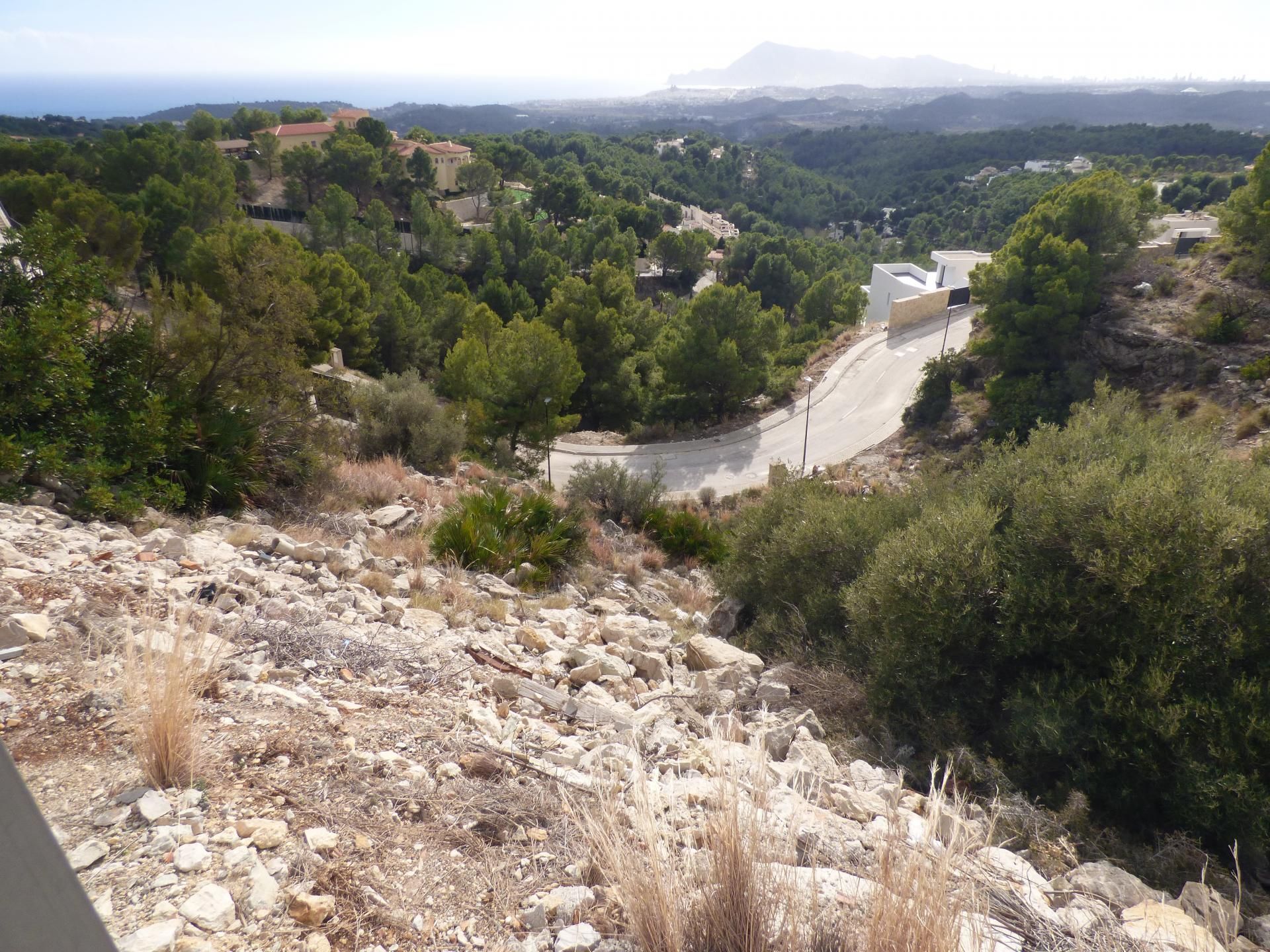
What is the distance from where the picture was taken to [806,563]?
8.70m

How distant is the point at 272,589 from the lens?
228 inches

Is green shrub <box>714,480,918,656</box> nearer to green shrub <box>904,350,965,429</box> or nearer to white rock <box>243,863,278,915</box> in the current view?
white rock <box>243,863,278,915</box>

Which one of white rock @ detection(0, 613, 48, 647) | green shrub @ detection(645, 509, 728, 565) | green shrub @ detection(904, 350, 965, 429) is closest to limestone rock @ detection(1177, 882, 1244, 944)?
white rock @ detection(0, 613, 48, 647)

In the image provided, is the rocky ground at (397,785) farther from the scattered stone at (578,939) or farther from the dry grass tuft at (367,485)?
the dry grass tuft at (367,485)

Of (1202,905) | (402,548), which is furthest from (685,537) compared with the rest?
(1202,905)

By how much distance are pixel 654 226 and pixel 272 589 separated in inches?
2357

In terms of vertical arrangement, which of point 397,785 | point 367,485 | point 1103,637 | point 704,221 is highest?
point 704,221

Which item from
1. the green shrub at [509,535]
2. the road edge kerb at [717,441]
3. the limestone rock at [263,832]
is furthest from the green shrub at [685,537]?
the limestone rock at [263,832]

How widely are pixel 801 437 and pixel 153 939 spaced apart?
25.1 metres

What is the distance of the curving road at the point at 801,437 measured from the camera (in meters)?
23.6

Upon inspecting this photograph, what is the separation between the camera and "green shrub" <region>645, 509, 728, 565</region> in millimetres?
13414

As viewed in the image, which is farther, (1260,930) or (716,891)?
(1260,930)

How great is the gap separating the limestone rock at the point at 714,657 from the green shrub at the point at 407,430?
28.6ft

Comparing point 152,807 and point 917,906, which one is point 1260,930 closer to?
point 917,906
